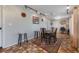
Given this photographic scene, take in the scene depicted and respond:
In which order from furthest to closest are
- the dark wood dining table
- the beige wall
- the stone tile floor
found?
the dark wood dining table → the beige wall → the stone tile floor

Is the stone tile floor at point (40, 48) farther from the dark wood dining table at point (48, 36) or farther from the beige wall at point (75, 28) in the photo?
the dark wood dining table at point (48, 36)

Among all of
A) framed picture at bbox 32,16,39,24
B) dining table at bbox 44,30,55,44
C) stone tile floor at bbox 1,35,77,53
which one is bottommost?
stone tile floor at bbox 1,35,77,53

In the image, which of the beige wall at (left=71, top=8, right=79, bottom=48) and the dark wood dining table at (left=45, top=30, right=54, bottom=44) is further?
the dark wood dining table at (left=45, top=30, right=54, bottom=44)

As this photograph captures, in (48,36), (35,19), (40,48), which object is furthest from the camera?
(48,36)

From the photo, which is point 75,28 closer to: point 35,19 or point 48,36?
point 48,36

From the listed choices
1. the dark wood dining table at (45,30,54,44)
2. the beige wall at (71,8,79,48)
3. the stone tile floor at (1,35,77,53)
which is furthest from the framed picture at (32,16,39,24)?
the beige wall at (71,8,79,48)

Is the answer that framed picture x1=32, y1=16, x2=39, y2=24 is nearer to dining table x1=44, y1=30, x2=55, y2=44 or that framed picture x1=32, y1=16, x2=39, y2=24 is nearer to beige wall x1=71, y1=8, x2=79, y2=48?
dining table x1=44, y1=30, x2=55, y2=44

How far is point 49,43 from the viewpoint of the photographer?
514cm

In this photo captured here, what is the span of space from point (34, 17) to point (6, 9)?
3.74 ft

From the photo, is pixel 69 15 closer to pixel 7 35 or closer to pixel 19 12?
pixel 19 12

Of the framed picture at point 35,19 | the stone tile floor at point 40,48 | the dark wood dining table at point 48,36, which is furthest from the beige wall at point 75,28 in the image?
the framed picture at point 35,19

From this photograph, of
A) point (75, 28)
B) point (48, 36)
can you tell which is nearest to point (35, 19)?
point (48, 36)

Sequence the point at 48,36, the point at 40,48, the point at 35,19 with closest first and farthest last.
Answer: the point at 40,48, the point at 35,19, the point at 48,36

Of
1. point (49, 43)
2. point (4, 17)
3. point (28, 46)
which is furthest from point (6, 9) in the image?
point (49, 43)
